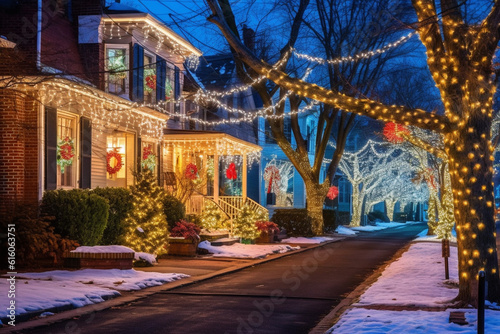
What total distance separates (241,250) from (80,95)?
772cm

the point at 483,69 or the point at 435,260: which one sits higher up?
the point at 483,69

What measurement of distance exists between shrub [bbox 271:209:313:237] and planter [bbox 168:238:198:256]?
12.9 m

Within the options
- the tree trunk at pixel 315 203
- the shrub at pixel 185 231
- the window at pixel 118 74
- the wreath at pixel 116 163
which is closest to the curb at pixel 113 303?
the shrub at pixel 185 231

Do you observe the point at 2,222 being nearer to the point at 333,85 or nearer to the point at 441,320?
the point at 441,320

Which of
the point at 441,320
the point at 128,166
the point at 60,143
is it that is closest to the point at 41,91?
the point at 60,143

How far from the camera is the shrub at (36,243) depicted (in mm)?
14281

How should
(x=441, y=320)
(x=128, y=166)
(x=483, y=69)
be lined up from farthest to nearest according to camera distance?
(x=128, y=166), (x=483, y=69), (x=441, y=320)

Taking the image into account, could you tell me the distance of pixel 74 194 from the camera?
52.0ft

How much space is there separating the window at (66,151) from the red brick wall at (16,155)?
119cm

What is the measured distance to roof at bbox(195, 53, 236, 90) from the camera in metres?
33.7

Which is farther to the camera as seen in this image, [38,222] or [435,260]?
[435,260]

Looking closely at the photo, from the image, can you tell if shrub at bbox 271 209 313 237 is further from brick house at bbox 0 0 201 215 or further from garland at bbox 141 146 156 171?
garland at bbox 141 146 156 171

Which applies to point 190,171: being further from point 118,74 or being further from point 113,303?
point 113,303

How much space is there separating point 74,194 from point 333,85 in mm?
17699
